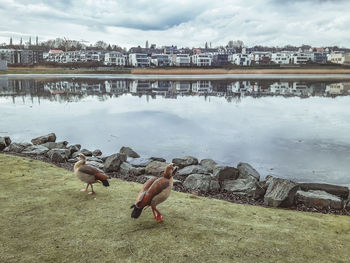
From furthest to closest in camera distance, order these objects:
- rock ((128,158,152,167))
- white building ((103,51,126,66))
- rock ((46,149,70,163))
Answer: white building ((103,51,126,66)), rock ((46,149,70,163)), rock ((128,158,152,167))

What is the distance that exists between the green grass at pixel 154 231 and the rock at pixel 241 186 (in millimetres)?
2053

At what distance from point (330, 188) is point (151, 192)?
7.07 metres

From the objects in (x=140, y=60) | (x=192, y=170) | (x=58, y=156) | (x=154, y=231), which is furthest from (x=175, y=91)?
(x=140, y=60)

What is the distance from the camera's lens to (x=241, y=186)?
10.6 metres

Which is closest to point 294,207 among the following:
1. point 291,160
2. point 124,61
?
point 291,160

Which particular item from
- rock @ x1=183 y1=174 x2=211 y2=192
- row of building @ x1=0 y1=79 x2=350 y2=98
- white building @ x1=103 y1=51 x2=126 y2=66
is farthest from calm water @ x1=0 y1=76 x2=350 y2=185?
white building @ x1=103 y1=51 x2=126 y2=66

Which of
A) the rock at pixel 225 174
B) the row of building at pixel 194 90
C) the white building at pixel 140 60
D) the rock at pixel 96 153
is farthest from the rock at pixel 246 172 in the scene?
the white building at pixel 140 60

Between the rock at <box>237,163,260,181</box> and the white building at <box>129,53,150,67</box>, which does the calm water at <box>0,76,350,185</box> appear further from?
the white building at <box>129,53,150,67</box>

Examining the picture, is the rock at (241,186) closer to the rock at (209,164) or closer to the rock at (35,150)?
the rock at (209,164)

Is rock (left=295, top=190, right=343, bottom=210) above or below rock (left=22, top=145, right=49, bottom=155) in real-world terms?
below

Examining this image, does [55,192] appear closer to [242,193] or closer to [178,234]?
[178,234]

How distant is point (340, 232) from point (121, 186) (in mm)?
5829

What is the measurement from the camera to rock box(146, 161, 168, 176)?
1219cm

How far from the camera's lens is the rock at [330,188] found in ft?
34.1
